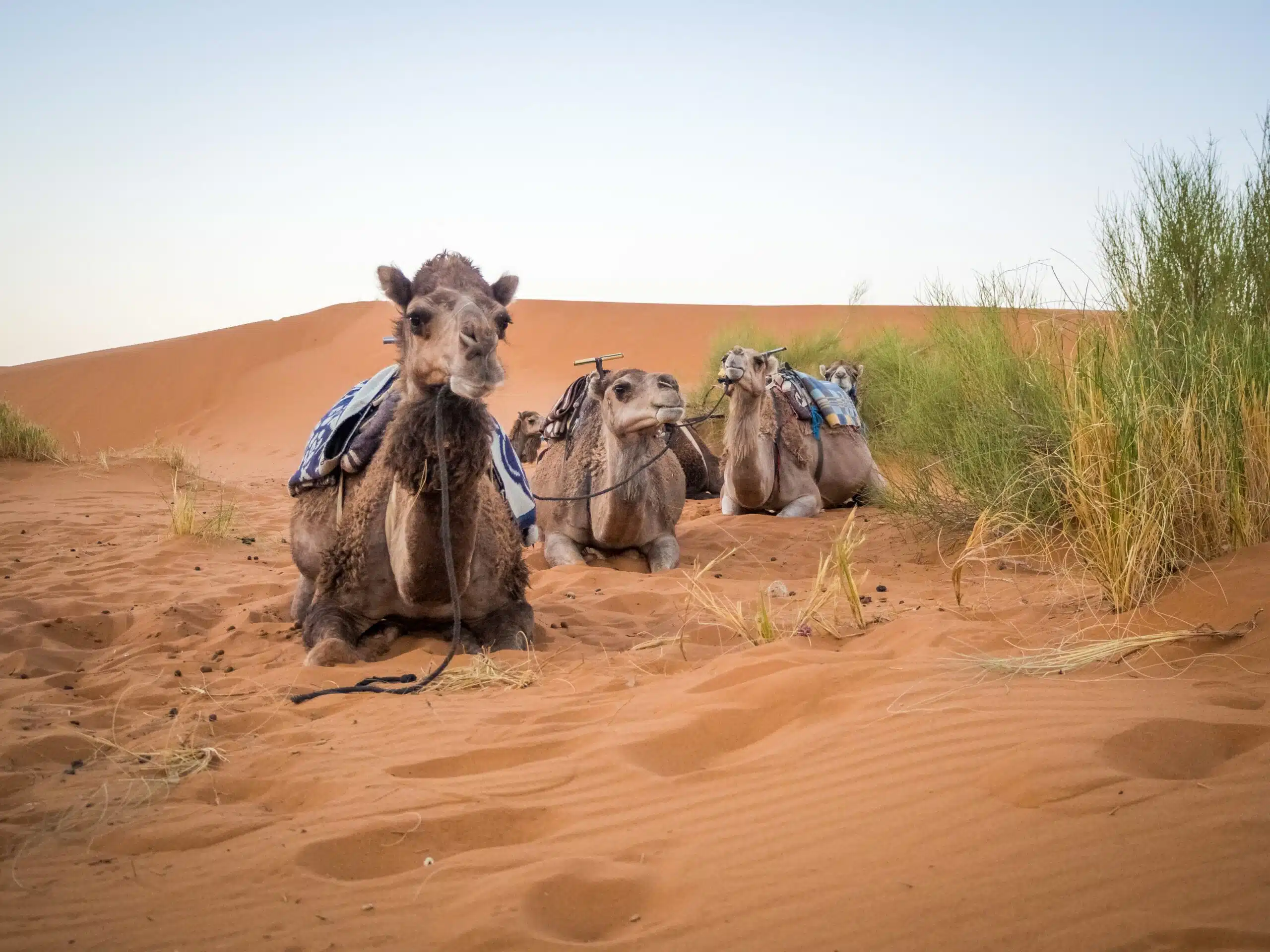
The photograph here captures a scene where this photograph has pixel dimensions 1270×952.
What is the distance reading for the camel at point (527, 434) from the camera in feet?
40.5

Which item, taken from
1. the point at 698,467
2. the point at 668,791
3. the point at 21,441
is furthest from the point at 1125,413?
A: the point at 21,441

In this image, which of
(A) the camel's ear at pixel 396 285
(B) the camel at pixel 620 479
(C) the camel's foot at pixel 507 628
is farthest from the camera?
(B) the camel at pixel 620 479

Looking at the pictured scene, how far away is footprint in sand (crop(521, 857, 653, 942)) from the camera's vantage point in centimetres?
223

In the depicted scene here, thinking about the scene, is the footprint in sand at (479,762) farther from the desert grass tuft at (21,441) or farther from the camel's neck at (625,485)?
the desert grass tuft at (21,441)

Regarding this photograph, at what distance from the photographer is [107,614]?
5941 millimetres

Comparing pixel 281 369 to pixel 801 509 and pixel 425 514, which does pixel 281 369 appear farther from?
pixel 425 514

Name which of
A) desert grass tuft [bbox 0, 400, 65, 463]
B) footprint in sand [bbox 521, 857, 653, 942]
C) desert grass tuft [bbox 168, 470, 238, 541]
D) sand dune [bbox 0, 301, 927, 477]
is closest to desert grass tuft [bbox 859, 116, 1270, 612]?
footprint in sand [bbox 521, 857, 653, 942]

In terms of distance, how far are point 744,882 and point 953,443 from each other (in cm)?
657

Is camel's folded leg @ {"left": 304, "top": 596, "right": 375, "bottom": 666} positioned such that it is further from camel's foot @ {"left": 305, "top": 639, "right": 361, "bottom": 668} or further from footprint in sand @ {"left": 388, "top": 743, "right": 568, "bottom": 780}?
footprint in sand @ {"left": 388, "top": 743, "right": 568, "bottom": 780}

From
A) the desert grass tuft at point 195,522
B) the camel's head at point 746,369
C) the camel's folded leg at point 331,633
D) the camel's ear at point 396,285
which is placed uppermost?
the camel's ear at point 396,285

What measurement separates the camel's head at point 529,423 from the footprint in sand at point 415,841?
9.46m

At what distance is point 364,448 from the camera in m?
5.56

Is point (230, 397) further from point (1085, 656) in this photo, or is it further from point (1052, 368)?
point (1085, 656)

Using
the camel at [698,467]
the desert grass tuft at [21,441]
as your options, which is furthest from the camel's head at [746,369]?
the desert grass tuft at [21,441]
